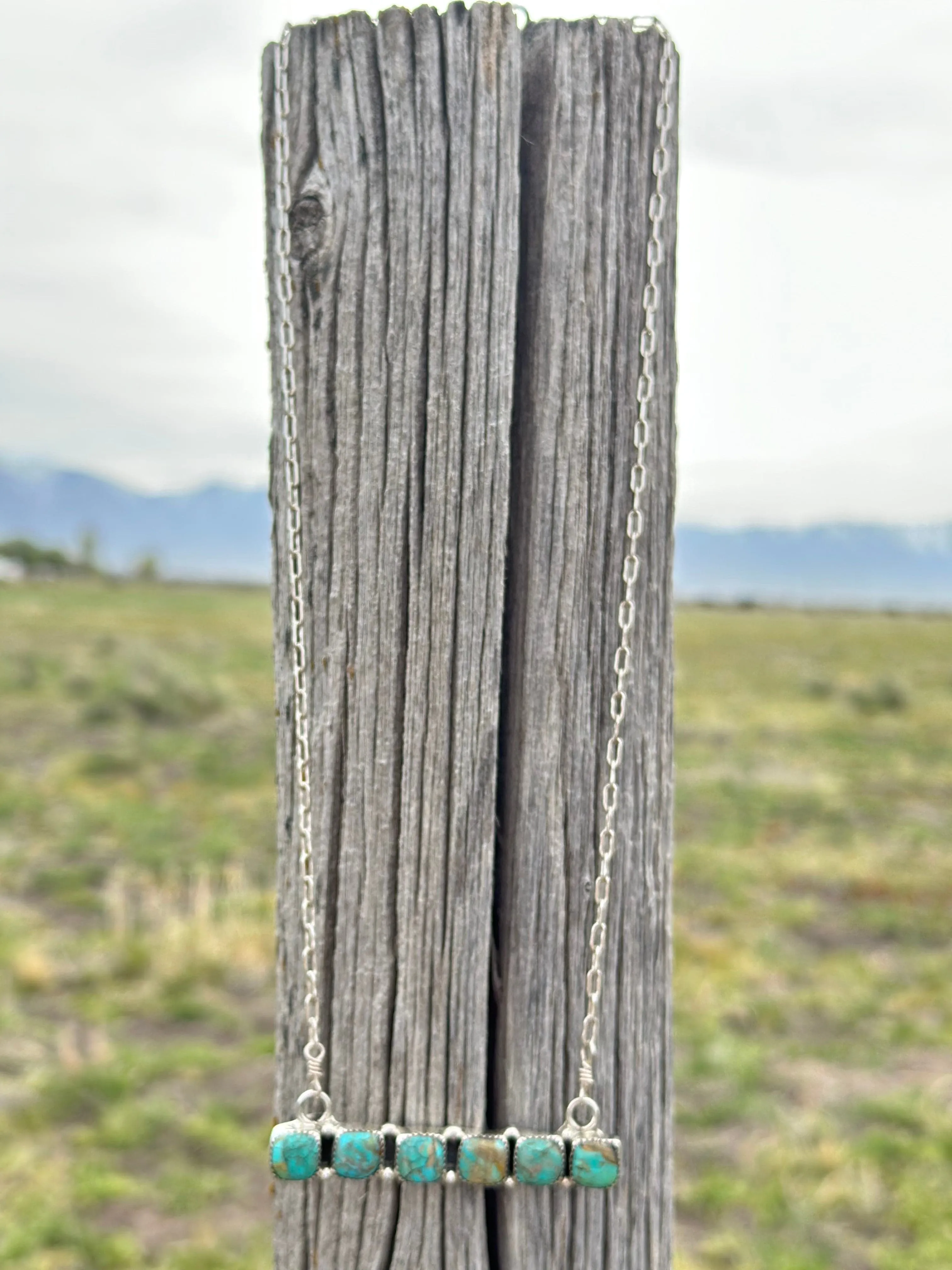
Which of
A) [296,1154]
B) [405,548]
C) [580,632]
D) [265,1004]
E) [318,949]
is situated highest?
[405,548]

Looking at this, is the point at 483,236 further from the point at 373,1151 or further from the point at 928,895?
the point at 928,895

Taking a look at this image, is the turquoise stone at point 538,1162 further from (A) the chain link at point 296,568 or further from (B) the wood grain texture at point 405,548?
(A) the chain link at point 296,568

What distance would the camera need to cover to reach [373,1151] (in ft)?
4.70

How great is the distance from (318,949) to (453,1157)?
13.2 inches

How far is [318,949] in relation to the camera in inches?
59.4

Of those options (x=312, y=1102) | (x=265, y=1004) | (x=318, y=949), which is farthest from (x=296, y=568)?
(x=265, y=1004)

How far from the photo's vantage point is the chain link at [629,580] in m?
1.46

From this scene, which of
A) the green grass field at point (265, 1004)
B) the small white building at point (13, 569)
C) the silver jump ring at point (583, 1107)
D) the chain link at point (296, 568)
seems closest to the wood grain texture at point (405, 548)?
the chain link at point (296, 568)

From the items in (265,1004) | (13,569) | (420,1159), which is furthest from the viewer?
(13,569)

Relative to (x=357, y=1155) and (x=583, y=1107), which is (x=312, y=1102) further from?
(x=583, y=1107)

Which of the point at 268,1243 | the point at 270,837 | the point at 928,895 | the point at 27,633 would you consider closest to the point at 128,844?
the point at 270,837

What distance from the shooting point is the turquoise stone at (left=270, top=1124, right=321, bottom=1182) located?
1.44 metres

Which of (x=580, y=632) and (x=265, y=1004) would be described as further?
(x=265, y=1004)

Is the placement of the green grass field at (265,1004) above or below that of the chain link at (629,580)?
below
